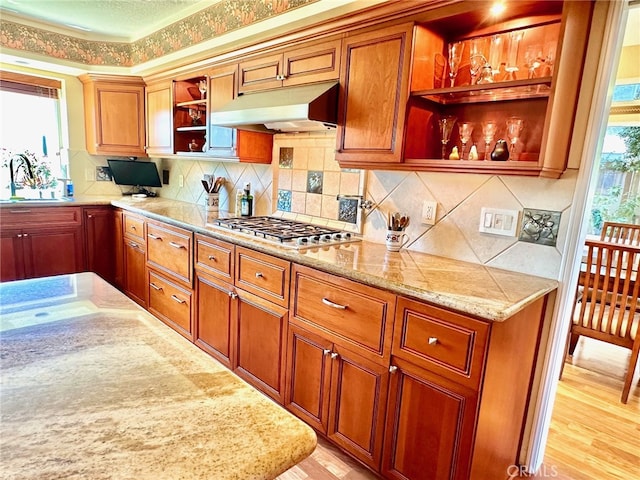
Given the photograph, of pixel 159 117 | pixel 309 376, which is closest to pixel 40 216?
pixel 159 117

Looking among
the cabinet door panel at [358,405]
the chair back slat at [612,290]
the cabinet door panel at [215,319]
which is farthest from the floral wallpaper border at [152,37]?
the chair back slat at [612,290]

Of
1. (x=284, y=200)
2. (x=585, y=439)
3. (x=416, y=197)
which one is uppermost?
(x=416, y=197)

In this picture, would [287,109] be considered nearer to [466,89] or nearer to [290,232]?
[290,232]

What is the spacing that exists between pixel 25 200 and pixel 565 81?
12.8 feet

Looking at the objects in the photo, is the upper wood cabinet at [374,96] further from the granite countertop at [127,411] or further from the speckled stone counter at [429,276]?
the granite countertop at [127,411]

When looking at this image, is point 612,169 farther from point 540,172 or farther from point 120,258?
point 120,258

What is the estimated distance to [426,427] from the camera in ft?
4.73

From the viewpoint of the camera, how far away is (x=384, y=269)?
1.63m

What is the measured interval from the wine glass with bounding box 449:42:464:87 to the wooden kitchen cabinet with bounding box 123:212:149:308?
2.48 meters

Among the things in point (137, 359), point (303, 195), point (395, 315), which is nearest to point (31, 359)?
point (137, 359)

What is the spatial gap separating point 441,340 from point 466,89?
1.00 m

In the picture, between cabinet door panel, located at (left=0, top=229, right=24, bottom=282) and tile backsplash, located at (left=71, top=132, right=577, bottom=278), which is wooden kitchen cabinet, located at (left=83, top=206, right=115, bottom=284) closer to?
cabinet door panel, located at (left=0, top=229, right=24, bottom=282)

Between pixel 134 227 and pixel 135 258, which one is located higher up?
pixel 134 227

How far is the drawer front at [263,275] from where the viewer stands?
6.30 feet
